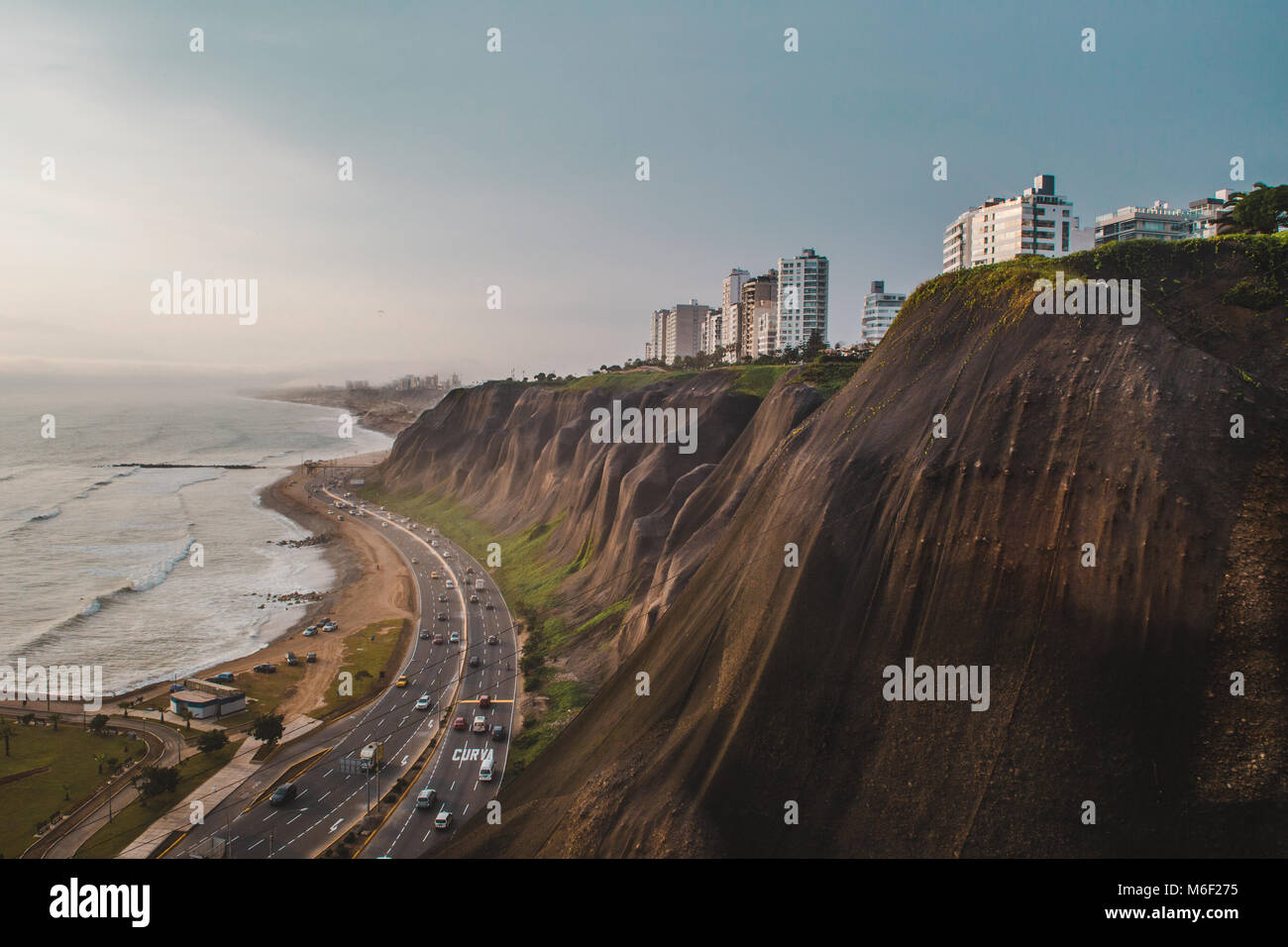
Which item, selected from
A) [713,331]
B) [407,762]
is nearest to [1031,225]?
[407,762]

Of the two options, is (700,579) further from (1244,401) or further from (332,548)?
(332,548)

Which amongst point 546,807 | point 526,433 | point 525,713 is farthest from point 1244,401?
point 526,433

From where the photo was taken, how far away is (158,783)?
2814 cm

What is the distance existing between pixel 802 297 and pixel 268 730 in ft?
431

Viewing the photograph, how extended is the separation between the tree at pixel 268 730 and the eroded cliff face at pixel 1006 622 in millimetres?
15472

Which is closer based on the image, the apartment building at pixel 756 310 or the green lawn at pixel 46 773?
the green lawn at pixel 46 773

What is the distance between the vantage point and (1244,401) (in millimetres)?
16172

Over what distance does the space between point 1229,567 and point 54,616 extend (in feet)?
220

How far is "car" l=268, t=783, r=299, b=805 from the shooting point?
2762 centimetres

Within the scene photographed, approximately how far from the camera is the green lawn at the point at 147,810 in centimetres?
2526

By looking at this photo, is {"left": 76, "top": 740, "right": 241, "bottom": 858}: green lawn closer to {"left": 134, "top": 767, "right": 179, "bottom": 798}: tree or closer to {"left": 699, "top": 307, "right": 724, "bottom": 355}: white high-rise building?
{"left": 134, "top": 767, "right": 179, "bottom": 798}: tree

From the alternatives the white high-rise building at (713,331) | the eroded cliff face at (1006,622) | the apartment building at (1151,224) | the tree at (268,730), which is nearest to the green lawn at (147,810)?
the tree at (268,730)

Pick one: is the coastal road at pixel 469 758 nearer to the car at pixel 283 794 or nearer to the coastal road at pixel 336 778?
the coastal road at pixel 336 778

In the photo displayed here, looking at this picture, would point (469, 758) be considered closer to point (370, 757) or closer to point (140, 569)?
point (370, 757)
